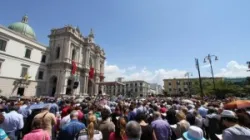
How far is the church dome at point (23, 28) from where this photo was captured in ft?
130

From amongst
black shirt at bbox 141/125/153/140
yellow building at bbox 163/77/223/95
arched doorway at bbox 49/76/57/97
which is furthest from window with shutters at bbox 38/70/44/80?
yellow building at bbox 163/77/223/95

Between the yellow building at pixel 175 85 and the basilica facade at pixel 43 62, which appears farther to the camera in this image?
the yellow building at pixel 175 85

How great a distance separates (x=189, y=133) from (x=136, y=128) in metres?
1.22

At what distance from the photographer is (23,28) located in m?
40.2

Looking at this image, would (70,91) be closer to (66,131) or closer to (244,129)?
(66,131)

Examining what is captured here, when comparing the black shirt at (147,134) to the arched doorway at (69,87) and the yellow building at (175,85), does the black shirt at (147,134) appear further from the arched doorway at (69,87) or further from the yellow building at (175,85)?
the yellow building at (175,85)

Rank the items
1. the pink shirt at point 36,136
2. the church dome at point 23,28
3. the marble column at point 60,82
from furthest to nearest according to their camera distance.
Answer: the church dome at point 23,28 < the marble column at point 60,82 < the pink shirt at point 36,136

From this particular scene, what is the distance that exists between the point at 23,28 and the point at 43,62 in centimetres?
1242

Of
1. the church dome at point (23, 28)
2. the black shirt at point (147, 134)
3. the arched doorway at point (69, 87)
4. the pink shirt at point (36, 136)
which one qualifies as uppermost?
the church dome at point (23, 28)

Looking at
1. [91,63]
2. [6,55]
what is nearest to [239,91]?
[91,63]

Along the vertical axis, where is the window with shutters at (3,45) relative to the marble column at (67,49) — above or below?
below

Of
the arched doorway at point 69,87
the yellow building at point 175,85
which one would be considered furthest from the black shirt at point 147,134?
the yellow building at point 175,85

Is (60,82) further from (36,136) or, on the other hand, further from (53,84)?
(36,136)

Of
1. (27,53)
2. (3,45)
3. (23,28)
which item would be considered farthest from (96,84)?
(3,45)
